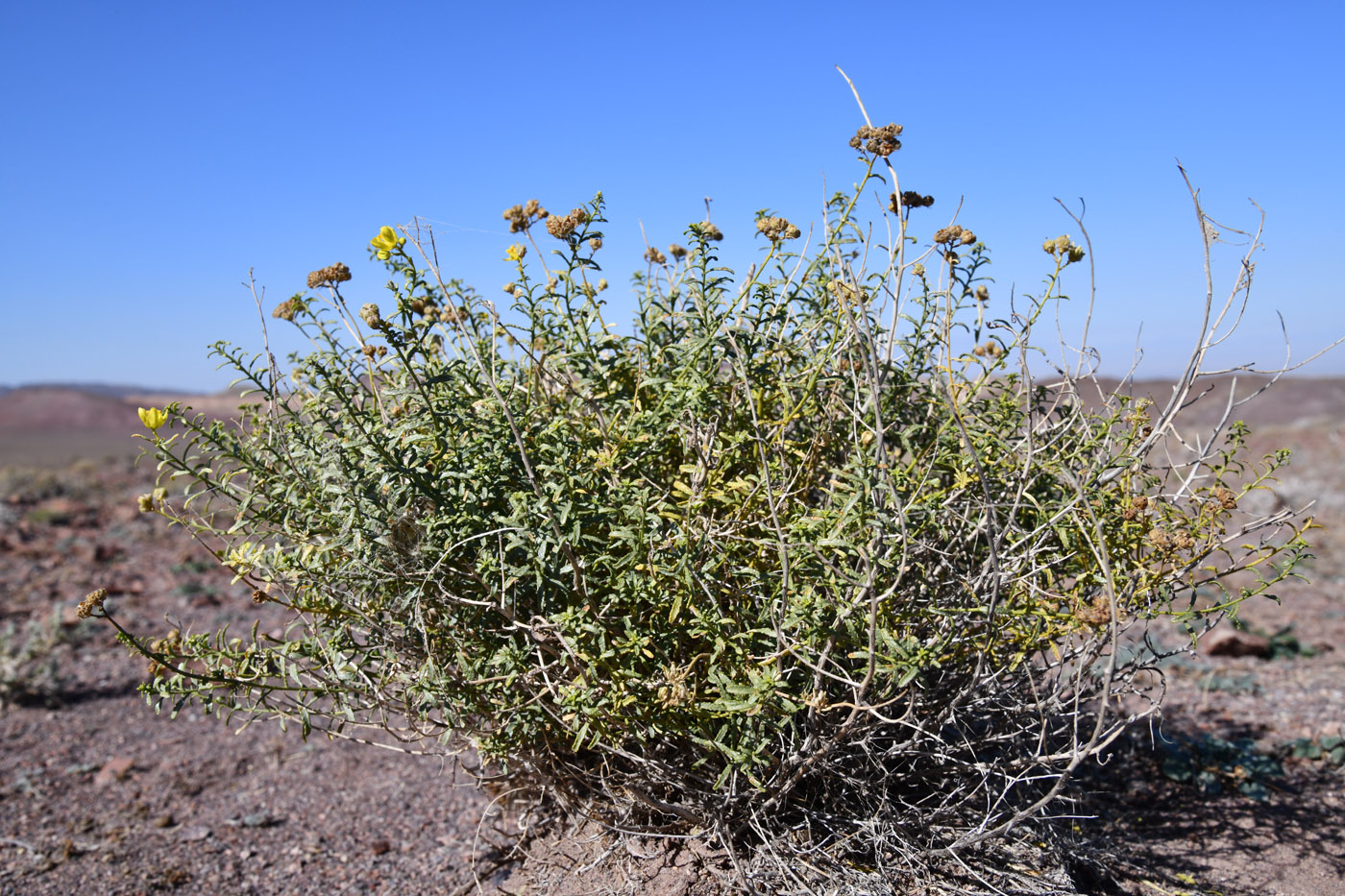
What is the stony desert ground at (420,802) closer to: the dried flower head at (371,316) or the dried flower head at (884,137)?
the dried flower head at (371,316)

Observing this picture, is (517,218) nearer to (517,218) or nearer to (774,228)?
(517,218)

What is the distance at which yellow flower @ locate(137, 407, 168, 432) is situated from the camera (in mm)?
1786

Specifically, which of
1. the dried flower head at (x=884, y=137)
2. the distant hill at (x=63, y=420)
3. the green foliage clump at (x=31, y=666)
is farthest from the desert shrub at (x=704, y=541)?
the distant hill at (x=63, y=420)

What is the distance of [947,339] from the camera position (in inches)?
84.6

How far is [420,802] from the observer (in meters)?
3.41

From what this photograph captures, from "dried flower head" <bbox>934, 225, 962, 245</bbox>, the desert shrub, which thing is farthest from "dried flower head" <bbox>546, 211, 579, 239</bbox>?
"dried flower head" <bbox>934, 225, 962, 245</bbox>

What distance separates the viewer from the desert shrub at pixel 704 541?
185 cm

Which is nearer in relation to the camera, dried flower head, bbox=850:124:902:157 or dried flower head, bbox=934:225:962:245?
dried flower head, bbox=850:124:902:157

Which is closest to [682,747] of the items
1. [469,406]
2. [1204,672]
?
[469,406]

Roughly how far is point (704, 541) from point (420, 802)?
2.20 m

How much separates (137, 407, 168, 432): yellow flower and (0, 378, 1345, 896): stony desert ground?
1.75 feet

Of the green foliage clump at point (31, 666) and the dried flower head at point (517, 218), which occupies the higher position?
the dried flower head at point (517, 218)

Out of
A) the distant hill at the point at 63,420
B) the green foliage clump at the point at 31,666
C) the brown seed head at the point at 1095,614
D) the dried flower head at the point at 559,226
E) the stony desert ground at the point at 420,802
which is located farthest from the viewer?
the distant hill at the point at 63,420

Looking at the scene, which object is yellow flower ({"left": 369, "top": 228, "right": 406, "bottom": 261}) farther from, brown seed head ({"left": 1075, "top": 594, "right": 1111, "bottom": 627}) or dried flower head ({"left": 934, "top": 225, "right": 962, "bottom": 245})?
brown seed head ({"left": 1075, "top": 594, "right": 1111, "bottom": 627})
